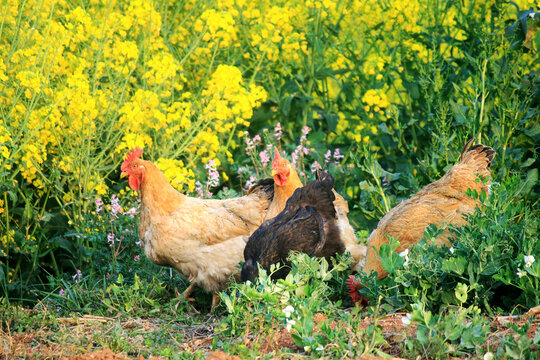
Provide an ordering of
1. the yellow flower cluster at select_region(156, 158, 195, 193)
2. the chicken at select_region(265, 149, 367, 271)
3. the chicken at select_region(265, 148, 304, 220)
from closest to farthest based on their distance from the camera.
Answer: the chicken at select_region(265, 149, 367, 271)
the chicken at select_region(265, 148, 304, 220)
the yellow flower cluster at select_region(156, 158, 195, 193)

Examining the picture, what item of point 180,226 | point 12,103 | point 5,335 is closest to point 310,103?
point 180,226

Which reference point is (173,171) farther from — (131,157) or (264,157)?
(264,157)

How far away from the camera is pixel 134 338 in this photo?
374cm

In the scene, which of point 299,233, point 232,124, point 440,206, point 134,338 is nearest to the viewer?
point 134,338

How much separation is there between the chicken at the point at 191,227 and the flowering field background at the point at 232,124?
0.20m

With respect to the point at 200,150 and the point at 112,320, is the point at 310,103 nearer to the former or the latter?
the point at 200,150

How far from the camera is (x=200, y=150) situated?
5520mm

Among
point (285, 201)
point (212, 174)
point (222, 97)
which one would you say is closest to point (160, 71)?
point (222, 97)

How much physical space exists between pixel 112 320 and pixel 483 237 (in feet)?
7.33

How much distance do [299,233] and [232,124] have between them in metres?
1.68

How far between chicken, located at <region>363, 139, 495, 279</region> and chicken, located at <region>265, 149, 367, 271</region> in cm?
24

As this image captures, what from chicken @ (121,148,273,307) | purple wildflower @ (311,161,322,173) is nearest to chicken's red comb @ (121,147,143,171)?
chicken @ (121,148,273,307)

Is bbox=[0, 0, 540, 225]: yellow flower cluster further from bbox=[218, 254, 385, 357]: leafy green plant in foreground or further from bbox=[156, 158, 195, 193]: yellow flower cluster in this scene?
bbox=[218, 254, 385, 357]: leafy green plant in foreground

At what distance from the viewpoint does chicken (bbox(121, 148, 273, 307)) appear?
4832mm
